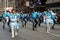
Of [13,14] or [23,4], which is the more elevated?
[13,14]

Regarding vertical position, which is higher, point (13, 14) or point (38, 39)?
point (13, 14)

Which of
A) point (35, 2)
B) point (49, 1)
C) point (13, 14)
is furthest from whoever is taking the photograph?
point (35, 2)

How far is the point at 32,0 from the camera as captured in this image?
66000mm

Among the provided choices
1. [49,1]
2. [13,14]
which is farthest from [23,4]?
[13,14]

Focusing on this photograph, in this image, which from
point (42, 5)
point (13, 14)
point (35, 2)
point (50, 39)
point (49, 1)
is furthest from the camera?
point (35, 2)

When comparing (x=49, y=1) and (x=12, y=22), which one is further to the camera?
(x=49, y=1)

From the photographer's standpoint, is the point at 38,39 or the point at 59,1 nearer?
the point at 38,39

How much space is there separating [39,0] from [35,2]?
3906 millimetres

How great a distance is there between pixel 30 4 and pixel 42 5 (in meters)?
6.77

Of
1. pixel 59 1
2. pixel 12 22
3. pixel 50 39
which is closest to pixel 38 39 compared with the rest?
pixel 50 39

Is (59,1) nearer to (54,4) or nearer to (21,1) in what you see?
(54,4)

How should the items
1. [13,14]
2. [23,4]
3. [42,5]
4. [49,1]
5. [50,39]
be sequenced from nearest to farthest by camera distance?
[50,39]
[13,14]
[49,1]
[42,5]
[23,4]

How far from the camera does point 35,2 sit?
63.6 meters

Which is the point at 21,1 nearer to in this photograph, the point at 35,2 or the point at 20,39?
the point at 35,2
